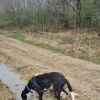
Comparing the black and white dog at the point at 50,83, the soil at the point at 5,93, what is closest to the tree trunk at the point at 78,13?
the soil at the point at 5,93

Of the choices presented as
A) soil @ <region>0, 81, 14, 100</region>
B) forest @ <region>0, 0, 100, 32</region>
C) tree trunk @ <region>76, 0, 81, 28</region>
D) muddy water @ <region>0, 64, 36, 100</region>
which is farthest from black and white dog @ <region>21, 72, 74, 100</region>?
tree trunk @ <region>76, 0, 81, 28</region>

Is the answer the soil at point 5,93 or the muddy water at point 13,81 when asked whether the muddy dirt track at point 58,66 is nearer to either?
the muddy water at point 13,81

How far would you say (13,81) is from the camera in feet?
43.5

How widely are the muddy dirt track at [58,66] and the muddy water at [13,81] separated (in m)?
0.39

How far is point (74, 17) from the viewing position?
121 ft

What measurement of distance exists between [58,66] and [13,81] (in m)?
3.08

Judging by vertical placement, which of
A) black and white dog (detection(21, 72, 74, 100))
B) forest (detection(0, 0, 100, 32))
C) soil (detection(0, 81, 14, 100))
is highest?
black and white dog (detection(21, 72, 74, 100))

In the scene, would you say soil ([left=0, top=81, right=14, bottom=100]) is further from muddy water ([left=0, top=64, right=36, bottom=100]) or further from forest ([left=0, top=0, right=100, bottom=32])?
forest ([left=0, top=0, right=100, bottom=32])

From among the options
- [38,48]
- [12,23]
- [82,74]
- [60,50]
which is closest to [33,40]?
[38,48]

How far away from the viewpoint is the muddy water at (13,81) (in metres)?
11.4

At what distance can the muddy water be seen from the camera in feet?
37.5

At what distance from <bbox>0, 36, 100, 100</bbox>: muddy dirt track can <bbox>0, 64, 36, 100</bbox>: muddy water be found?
390mm

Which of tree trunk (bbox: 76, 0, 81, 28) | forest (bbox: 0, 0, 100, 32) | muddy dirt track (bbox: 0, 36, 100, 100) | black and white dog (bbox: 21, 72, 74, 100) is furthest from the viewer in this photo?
tree trunk (bbox: 76, 0, 81, 28)

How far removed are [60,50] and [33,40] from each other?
5.77 metres
